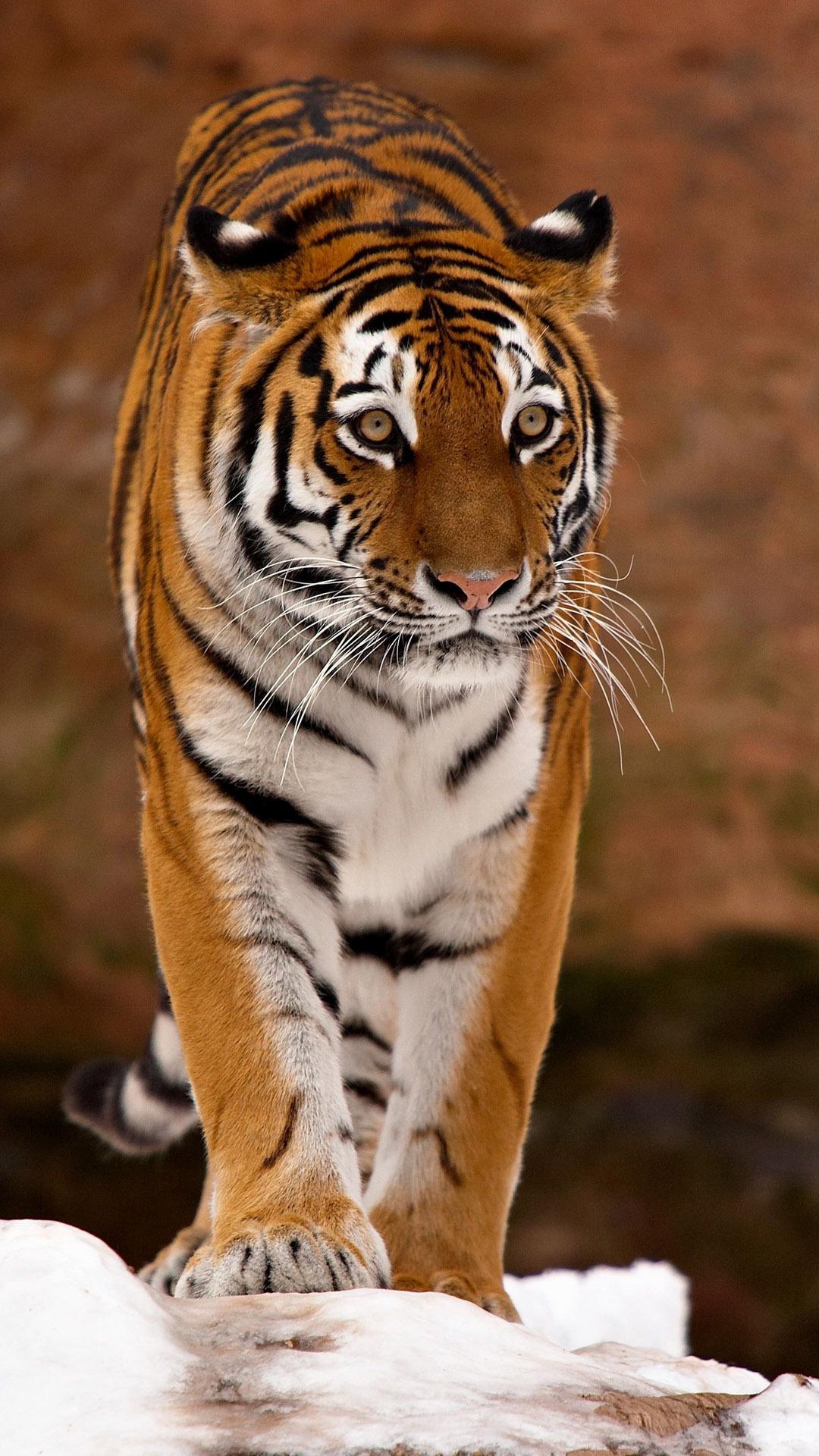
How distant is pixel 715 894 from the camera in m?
5.39

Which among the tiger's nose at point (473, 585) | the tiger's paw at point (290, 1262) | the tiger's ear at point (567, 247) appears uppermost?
the tiger's ear at point (567, 247)

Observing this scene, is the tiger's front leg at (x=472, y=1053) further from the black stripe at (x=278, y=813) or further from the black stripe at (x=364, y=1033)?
the black stripe at (x=364, y=1033)

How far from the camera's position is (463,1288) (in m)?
2.11

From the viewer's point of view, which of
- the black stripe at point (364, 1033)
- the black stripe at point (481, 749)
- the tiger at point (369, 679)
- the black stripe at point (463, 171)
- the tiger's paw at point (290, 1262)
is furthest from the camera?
the black stripe at point (364, 1033)

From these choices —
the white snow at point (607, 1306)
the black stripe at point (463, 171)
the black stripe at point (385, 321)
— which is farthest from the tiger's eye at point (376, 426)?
the white snow at point (607, 1306)

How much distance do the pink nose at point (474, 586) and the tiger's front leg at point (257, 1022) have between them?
0.37 metres

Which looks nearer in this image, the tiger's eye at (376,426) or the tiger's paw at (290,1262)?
the tiger's paw at (290,1262)

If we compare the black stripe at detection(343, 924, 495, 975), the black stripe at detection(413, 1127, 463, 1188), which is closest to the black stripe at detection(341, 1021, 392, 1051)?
the black stripe at detection(343, 924, 495, 975)

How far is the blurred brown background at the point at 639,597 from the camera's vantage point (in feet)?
17.9

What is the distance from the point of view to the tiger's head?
1.91 metres

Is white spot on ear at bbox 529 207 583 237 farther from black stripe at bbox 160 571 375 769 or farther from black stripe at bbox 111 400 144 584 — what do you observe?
black stripe at bbox 111 400 144 584

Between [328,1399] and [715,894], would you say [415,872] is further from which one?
[715,894]

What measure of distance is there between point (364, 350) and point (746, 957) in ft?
12.5

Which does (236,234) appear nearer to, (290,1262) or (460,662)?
(460,662)
